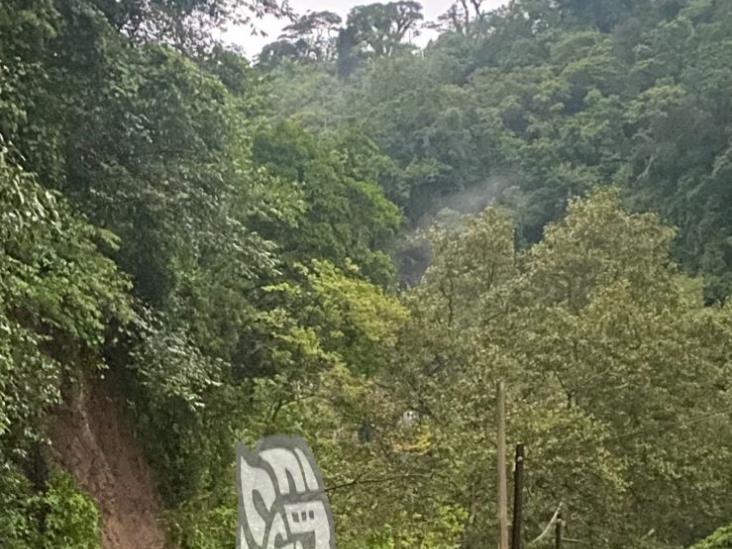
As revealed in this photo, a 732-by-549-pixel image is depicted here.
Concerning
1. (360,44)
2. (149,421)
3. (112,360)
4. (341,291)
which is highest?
(360,44)

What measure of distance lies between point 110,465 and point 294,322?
13.9 ft

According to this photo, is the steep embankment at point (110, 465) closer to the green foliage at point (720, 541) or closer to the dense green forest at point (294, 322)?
the dense green forest at point (294, 322)

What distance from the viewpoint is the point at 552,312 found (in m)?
12.9

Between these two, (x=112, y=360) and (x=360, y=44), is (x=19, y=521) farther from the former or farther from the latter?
(x=360, y=44)

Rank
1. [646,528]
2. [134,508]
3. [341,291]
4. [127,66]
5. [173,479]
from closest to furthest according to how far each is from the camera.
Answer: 1. [127,66]
2. [134,508]
3. [173,479]
4. [646,528]
5. [341,291]

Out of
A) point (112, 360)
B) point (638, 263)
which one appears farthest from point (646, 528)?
point (112, 360)

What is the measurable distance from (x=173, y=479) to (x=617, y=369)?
545cm

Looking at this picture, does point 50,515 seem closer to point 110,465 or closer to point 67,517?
point 67,517

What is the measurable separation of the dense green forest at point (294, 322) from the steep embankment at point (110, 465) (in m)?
0.20

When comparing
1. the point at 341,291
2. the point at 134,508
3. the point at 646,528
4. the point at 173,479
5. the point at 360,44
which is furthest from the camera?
the point at 360,44

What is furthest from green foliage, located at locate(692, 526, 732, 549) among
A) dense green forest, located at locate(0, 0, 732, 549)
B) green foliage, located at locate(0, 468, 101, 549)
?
green foliage, located at locate(0, 468, 101, 549)

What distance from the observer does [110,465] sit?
29.8 ft

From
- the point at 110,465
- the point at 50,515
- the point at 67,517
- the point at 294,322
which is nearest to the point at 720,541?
the point at 294,322

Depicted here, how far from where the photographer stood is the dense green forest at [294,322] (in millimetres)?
7023
